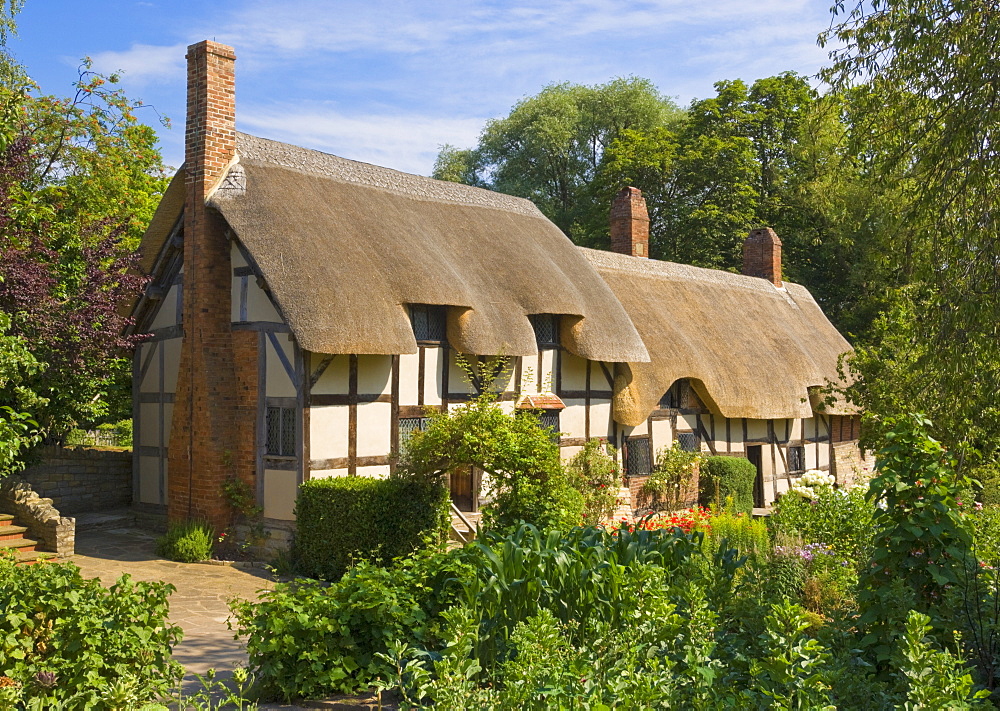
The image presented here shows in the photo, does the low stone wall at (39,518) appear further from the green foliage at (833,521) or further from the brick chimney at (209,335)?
the green foliage at (833,521)

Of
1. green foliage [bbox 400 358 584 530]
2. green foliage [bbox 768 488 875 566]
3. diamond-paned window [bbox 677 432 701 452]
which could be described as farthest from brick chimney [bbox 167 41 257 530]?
diamond-paned window [bbox 677 432 701 452]

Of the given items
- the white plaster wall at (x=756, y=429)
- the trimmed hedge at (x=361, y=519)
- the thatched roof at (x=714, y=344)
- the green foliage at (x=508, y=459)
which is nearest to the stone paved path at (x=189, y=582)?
the trimmed hedge at (x=361, y=519)

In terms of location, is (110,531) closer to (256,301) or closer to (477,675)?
(256,301)

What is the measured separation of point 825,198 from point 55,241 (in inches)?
882

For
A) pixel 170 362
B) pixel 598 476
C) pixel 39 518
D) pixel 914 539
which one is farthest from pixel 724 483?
pixel 914 539

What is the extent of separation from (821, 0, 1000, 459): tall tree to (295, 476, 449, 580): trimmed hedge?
606 centimetres

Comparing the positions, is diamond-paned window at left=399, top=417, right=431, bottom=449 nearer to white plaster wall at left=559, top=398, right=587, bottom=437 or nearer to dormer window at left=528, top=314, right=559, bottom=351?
dormer window at left=528, top=314, right=559, bottom=351

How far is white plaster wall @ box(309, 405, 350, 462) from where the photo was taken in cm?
1215

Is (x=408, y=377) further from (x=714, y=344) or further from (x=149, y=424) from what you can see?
(x=714, y=344)

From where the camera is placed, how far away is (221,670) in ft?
23.8

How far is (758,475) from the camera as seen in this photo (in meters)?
20.3

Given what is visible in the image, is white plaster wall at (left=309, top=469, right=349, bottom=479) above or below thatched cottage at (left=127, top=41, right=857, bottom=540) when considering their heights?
below

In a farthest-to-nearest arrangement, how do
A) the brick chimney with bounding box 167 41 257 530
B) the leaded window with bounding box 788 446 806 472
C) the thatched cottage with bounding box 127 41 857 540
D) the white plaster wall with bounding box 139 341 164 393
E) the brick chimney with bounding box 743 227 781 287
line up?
the brick chimney with bounding box 743 227 781 287, the leaded window with bounding box 788 446 806 472, the white plaster wall with bounding box 139 341 164 393, the brick chimney with bounding box 167 41 257 530, the thatched cottage with bounding box 127 41 857 540

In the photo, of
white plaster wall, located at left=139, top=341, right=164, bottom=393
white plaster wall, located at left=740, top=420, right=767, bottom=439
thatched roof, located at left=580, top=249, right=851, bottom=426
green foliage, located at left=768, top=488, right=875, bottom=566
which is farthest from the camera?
white plaster wall, located at left=740, top=420, right=767, bottom=439
